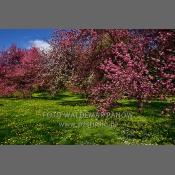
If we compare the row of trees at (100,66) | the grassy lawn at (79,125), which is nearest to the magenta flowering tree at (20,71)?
the row of trees at (100,66)

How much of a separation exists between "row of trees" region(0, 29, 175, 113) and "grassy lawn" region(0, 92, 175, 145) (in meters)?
0.25

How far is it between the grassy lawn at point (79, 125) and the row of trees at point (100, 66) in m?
0.25

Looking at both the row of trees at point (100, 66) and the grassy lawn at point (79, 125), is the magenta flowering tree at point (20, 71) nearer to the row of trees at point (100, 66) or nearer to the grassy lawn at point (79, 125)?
the row of trees at point (100, 66)

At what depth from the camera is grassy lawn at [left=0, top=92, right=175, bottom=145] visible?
10625 mm

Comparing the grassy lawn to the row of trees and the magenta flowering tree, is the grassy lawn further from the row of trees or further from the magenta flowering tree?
the magenta flowering tree

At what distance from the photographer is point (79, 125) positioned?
10758mm

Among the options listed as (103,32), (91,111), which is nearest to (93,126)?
(91,111)

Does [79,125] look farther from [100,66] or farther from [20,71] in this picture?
[20,71]

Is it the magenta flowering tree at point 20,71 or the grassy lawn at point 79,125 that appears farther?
the magenta flowering tree at point 20,71

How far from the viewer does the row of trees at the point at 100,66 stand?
425 inches

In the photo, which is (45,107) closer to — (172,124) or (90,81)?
(90,81)

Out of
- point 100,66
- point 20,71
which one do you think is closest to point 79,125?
point 100,66

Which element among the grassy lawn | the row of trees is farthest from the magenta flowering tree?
the grassy lawn

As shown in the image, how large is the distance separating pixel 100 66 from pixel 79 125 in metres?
1.44
